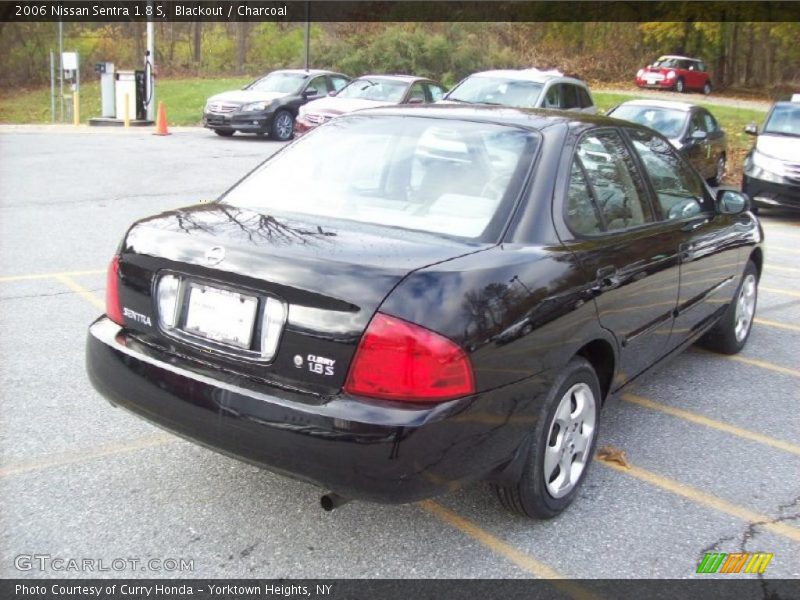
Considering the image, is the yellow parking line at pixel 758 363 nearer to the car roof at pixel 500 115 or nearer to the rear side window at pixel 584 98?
the car roof at pixel 500 115

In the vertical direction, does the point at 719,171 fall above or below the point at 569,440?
above

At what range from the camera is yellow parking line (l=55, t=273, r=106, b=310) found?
6.07 meters

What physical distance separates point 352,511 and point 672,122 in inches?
490

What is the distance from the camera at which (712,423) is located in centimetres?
451

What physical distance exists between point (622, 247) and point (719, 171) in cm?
1313

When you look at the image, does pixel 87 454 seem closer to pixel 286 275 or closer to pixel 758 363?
pixel 286 275

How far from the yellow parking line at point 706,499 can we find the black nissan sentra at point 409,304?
16.7 inches

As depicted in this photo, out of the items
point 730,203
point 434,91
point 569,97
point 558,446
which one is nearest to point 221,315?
point 558,446

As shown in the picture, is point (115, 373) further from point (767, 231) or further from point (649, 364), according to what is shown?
point (767, 231)

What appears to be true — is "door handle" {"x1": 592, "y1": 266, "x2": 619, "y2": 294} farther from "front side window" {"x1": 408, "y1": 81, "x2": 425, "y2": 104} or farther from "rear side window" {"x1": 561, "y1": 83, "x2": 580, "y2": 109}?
"front side window" {"x1": 408, "y1": 81, "x2": 425, "y2": 104}

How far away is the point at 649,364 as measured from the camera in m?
4.18

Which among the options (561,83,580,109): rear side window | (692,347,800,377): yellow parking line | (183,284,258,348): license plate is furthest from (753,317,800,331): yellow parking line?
(561,83,580,109): rear side window

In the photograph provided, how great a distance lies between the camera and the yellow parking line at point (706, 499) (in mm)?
3428

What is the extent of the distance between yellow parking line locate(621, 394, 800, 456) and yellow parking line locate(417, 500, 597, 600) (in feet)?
4.67
